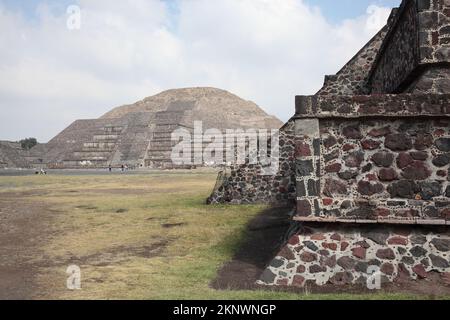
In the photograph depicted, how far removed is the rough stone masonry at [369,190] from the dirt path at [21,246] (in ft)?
12.6

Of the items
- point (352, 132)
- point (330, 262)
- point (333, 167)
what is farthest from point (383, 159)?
point (330, 262)

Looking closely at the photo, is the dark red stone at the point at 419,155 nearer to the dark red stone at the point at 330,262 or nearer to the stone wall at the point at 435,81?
the stone wall at the point at 435,81

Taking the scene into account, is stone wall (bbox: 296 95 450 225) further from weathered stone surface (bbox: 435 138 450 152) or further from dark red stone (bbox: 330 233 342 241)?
dark red stone (bbox: 330 233 342 241)

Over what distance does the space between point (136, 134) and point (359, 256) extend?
267ft

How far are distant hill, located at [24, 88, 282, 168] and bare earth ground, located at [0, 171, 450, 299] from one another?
56522mm

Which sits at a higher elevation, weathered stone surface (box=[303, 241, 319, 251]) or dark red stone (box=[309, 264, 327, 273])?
weathered stone surface (box=[303, 241, 319, 251])

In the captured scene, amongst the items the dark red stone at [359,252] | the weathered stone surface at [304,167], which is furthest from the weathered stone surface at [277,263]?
the weathered stone surface at [304,167]

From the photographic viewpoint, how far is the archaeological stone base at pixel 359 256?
22.1 ft

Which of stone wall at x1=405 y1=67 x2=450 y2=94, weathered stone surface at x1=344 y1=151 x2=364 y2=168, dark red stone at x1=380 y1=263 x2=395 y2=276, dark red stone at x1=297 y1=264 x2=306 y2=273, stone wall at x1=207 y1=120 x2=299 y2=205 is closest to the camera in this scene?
dark red stone at x1=380 y1=263 x2=395 y2=276

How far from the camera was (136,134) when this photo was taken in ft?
282

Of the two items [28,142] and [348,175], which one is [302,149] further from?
[28,142]

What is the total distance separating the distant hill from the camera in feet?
260

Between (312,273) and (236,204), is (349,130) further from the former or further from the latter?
(236,204)

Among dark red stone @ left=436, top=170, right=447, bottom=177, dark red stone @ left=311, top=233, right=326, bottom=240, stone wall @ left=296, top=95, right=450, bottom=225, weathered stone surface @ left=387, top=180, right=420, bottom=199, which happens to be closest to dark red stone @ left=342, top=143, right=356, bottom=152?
stone wall @ left=296, top=95, right=450, bottom=225
